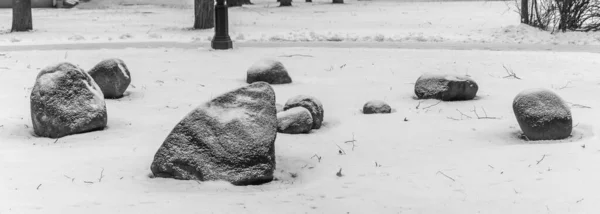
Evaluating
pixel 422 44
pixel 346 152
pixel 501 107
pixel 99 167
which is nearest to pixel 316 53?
pixel 422 44

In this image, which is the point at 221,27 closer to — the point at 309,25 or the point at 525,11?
the point at 525,11

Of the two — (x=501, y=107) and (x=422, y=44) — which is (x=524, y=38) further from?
(x=501, y=107)

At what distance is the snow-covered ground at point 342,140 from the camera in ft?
16.9

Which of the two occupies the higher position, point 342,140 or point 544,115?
point 544,115

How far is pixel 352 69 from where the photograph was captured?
12.0m

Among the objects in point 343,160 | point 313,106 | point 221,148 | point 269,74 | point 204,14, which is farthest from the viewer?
point 204,14

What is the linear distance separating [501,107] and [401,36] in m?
10.2

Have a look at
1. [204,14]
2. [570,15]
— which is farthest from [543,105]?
[204,14]

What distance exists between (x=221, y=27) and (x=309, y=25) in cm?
956

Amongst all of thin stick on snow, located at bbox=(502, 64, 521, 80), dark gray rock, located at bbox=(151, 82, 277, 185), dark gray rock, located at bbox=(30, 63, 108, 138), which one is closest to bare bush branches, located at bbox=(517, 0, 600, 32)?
thin stick on snow, located at bbox=(502, 64, 521, 80)

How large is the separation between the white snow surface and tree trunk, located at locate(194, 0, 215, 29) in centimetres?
1018

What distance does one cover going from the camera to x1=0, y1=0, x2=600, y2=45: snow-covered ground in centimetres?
1789

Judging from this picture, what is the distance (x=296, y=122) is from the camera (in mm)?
7180

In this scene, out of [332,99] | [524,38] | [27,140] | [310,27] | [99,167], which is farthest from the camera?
[310,27]
